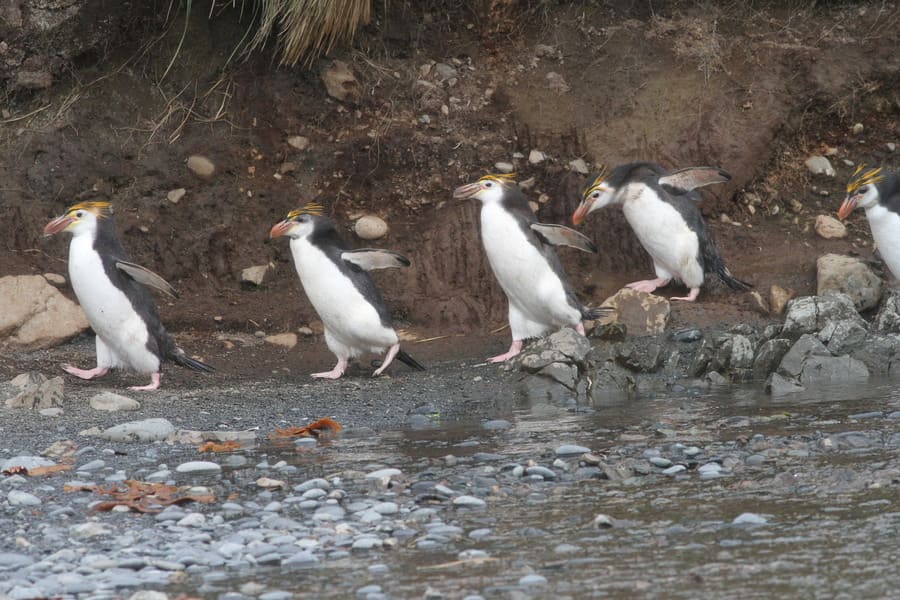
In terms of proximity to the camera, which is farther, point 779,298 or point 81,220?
point 779,298

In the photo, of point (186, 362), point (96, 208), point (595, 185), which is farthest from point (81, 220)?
point (595, 185)

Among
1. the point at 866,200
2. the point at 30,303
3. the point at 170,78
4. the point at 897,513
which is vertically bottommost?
the point at 897,513

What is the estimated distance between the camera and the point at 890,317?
291 inches

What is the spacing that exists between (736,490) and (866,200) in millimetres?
4481

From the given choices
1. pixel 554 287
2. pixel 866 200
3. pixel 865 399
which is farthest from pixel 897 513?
pixel 866 200

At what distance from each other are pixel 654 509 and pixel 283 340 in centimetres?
497

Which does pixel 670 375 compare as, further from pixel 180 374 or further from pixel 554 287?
pixel 180 374

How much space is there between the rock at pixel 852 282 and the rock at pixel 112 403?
14.7 feet

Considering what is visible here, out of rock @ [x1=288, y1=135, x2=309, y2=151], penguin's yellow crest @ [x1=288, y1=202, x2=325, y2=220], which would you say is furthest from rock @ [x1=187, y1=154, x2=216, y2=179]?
penguin's yellow crest @ [x1=288, y1=202, x2=325, y2=220]

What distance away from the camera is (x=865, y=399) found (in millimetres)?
5848

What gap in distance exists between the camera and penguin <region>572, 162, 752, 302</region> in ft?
27.4

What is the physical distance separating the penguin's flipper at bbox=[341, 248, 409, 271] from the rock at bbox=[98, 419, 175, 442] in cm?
240

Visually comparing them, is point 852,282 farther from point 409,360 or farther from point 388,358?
point 388,358

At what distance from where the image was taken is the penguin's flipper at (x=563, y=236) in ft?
25.4
